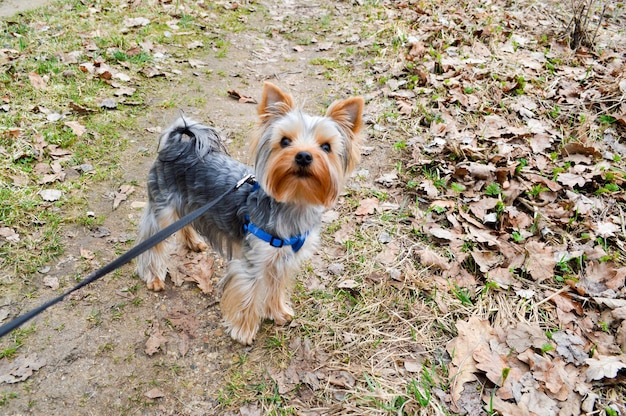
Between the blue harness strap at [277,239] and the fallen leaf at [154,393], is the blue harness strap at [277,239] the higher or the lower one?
the higher one

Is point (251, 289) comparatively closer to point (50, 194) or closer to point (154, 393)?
point (154, 393)

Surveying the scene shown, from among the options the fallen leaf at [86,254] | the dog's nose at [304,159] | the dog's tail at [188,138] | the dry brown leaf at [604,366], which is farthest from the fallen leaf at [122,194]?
the dry brown leaf at [604,366]

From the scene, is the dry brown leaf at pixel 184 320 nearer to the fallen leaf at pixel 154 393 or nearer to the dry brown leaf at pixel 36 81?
the fallen leaf at pixel 154 393

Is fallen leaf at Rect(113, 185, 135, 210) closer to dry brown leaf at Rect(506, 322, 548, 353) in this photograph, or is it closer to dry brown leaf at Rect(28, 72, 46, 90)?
dry brown leaf at Rect(28, 72, 46, 90)

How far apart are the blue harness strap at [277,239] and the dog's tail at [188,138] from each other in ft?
3.18

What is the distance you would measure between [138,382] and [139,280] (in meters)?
1.24

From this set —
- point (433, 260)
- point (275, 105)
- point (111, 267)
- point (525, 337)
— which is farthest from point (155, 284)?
point (525, 337)

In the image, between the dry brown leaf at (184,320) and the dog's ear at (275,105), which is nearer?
the dog's ear at (275,105)

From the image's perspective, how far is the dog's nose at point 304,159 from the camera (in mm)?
3283

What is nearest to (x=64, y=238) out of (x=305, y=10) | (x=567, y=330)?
(x=567, y=330)

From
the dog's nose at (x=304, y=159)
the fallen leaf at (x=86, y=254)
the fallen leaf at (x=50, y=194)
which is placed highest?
the dog's nose at (x=304, y=159)

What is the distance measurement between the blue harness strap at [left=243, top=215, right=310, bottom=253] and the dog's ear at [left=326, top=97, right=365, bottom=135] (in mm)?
1047

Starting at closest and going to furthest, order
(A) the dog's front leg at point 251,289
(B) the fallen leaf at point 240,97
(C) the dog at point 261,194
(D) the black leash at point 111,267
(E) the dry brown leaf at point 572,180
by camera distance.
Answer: (D) the black leash at point 111,267, (C) the dog at point 261,194, (A) the dog's front leg at point 251,289, (E) the dry brown leaf at point 572,180, (B) the fallen leaf at point 240,97

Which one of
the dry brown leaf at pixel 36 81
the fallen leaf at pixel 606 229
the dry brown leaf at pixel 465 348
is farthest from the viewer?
the dry brown leaf at pixel 36 81
